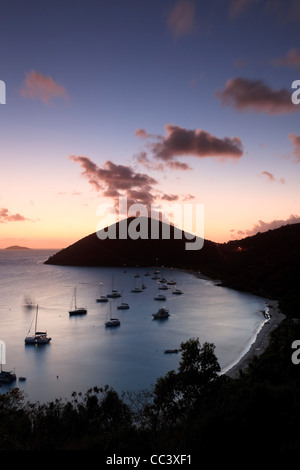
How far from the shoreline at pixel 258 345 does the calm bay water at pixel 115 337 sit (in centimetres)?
159

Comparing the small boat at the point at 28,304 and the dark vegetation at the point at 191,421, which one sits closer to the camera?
the dark vegetation at the point at 191,421

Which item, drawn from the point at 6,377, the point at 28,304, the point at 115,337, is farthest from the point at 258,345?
the point at 28,304

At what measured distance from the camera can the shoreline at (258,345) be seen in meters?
42.1

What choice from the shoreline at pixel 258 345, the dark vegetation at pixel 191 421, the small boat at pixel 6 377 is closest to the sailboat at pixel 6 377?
the small boat at pixel 6 377

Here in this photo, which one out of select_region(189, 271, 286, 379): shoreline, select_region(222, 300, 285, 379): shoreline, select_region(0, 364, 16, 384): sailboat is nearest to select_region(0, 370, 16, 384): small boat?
select_region(0, 364, 16, 384): sailboat

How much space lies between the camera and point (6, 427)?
71.9 feet

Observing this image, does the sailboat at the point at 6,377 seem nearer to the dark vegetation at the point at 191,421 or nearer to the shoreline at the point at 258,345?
the dark vegetation at the point at 191,421

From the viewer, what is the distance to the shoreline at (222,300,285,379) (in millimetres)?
42069

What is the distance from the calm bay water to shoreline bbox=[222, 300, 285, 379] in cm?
159

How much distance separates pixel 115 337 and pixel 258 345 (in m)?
25.1

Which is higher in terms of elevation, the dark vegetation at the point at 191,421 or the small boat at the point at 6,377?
the dark vegetation at the point at 191,421

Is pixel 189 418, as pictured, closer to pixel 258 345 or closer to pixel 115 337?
pixel 258 345
